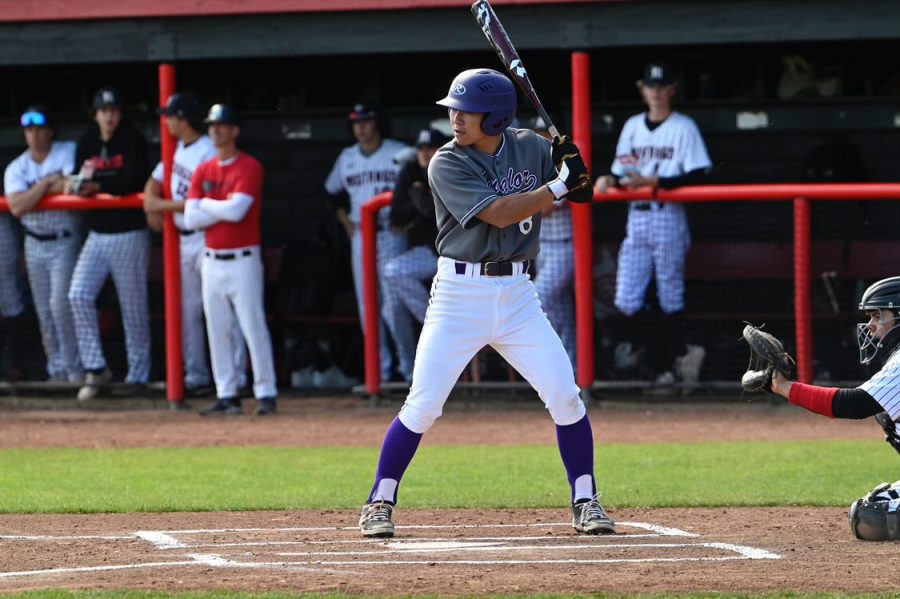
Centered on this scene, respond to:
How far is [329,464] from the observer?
28.2ft

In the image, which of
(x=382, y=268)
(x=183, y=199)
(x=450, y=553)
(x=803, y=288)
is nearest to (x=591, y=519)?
(x=450, y=553)

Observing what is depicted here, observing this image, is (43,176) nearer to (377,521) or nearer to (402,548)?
(377,521)

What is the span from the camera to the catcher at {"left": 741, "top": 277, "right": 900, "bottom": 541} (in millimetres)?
5500

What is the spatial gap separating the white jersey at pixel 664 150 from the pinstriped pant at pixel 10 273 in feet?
13.9

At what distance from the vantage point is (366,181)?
38.2 ft

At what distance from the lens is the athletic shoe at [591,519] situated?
19.5ft

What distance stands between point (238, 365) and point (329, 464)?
2.70m

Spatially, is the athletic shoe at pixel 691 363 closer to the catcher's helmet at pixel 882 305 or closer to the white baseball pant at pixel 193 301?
the white baseball pant at pixel 193 301

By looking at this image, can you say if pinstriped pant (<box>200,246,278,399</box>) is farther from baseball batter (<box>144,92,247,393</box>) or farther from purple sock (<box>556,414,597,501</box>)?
purple sock (<box>556,414,597,501</box>)

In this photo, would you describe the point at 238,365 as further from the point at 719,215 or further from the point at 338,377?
the point at 719,215

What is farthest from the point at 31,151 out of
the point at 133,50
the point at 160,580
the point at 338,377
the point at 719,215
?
the point at 160,580

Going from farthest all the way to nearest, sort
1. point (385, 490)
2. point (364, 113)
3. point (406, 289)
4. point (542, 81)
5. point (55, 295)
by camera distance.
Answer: point (542, 81) → point (364, 113) → point (55, 295) → point (406, 289) → point (385, 490)

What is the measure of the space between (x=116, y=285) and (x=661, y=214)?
3.77 metres

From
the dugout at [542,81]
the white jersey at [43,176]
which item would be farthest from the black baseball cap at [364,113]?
the white jersey at [43,176]
